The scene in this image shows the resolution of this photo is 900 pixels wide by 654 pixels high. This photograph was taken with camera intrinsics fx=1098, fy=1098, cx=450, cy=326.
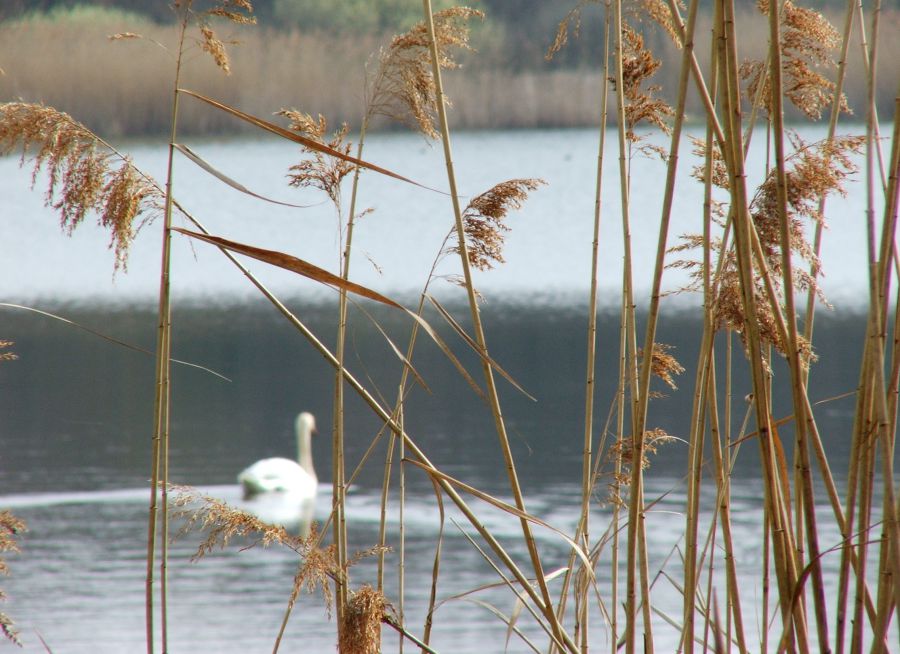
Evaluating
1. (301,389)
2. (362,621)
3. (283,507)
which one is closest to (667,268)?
(362,621)

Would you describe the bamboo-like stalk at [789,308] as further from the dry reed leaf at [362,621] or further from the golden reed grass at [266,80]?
the golden reed grass at [266,80]

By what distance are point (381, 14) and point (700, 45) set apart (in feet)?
21.7

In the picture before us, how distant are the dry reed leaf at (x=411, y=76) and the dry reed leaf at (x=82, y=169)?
333mm

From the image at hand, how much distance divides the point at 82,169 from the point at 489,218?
18.1 inches

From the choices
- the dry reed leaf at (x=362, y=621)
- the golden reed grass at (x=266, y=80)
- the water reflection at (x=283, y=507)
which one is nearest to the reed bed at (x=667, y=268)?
the dry reed leaf at (x=362, y=621)

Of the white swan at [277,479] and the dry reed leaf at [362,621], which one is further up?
the dry reed leaf at [362,621]

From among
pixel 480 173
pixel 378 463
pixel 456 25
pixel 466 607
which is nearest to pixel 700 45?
pixel 480 173

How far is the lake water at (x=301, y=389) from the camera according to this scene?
5676mm

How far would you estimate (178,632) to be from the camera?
5.18 metres

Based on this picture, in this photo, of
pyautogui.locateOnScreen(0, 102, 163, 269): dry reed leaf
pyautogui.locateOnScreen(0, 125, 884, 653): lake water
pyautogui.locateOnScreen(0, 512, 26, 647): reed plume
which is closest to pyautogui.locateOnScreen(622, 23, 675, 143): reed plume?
pyautogui.locateOnScreen(0, 125, 884, 653): lake water

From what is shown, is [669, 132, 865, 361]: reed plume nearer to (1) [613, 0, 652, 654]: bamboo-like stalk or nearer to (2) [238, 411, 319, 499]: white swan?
(1) [613, 0, 652, 654]: bamboo-like stalk

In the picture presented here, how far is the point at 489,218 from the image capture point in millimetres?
1306

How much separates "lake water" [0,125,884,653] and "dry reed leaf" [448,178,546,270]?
5.5 inches

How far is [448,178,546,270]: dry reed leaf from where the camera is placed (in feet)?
4.22
